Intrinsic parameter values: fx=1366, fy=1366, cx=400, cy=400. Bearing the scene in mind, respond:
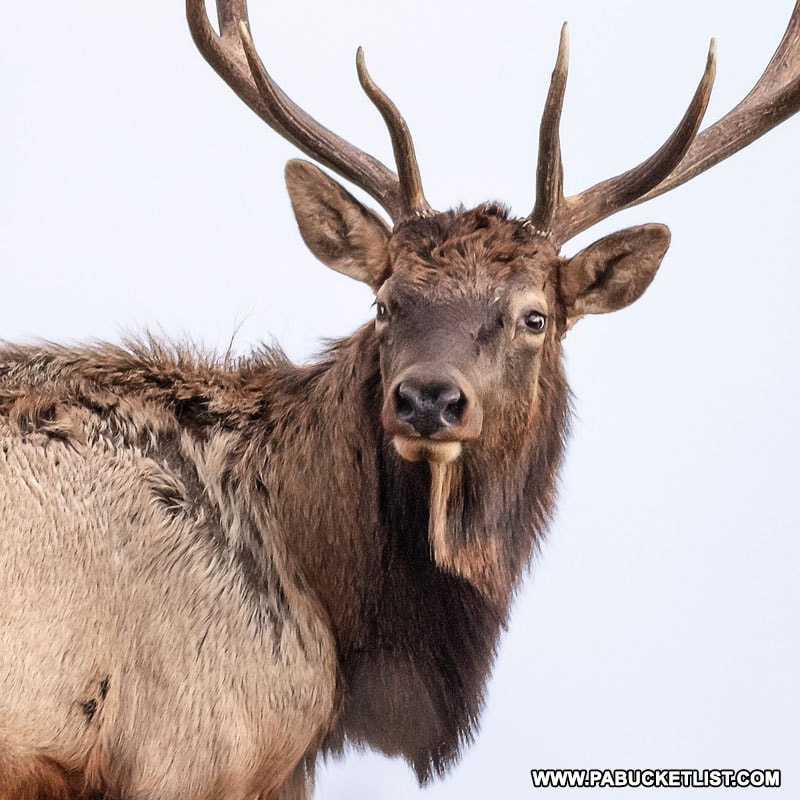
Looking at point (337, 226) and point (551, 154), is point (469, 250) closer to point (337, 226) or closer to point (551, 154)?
point (551, 154)

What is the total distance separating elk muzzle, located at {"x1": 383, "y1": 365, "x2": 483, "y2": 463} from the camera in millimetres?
6094

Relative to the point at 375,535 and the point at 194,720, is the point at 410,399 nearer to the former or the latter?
the point at 375,535

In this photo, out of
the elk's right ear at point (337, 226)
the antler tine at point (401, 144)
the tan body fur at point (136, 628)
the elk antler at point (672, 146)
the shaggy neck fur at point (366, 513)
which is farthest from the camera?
the elk's right ear at point (337, 226)

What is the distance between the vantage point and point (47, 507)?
6.51 m

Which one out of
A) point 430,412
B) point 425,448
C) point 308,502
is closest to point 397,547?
point 308,502

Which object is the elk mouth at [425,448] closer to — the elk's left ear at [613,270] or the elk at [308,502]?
the elk at [308,502]

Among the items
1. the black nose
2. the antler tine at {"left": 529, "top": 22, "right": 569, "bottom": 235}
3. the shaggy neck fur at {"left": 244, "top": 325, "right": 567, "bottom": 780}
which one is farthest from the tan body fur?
the antler tine at {"left": 529, "top": 22, "right": 569, "bottom": 235}

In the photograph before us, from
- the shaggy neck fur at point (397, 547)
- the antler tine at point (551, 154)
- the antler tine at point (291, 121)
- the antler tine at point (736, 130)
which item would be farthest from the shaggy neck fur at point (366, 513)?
the antler tine at point (736, 130)

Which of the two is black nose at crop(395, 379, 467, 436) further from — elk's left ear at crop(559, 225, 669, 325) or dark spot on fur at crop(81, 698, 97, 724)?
dark spot on fur at crop(81, 698, 97, 724)

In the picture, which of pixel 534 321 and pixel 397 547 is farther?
pixel 397 547

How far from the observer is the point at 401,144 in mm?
7184

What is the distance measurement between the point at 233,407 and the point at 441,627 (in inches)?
63.0

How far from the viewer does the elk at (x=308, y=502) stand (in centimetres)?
637

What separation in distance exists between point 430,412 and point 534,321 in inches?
38.3
